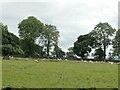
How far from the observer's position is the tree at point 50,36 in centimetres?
8525

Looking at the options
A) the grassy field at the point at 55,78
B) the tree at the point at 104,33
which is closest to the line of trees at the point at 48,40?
the tree at the point at 104,33

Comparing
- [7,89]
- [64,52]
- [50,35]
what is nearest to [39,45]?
[50,35]

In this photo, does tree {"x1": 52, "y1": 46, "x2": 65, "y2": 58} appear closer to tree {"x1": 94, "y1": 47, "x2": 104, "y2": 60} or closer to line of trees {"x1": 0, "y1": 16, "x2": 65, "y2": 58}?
line of trees {"x1": 0, "y1": 16, "x2": 65, "y2": 58}

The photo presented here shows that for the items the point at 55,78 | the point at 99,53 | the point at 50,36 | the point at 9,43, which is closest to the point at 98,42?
the point at 99,53

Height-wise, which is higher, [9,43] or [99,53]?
[9,43]

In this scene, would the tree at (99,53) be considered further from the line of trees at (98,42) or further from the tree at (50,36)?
the tree at (50,36)

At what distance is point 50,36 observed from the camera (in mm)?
86250

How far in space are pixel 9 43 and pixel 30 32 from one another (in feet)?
19.8

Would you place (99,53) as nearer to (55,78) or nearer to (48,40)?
(48,40)

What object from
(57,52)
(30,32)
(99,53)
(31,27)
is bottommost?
(99,53)

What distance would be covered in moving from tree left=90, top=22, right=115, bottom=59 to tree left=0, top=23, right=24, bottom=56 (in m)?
21.1

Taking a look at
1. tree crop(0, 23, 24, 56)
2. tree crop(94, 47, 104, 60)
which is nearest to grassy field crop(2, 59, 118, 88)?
tree crop(0, 23, 24, 56)

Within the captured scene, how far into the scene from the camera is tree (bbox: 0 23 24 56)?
237 feet

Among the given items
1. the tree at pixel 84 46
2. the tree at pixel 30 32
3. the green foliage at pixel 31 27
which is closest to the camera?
the tree at pixel 30 32
